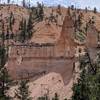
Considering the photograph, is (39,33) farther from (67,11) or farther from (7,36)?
(67,11)

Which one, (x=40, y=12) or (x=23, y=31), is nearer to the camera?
(x=23, y=31)

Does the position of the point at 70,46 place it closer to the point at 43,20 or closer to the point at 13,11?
the point at 43,20

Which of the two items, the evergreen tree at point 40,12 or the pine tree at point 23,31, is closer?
the pine tree at point 23,31

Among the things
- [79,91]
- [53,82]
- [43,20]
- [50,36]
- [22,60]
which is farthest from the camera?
[43,20]

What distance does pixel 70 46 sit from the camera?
72.8 metres

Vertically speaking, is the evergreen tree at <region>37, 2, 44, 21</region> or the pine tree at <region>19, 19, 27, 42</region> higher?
the evergreen tree at <region>37, 2, 44, 21</region>

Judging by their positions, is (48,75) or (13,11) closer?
(48,75)

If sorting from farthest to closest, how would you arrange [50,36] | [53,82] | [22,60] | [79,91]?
1. [50,36]
2. [22,60]
3. [53,82]
4. [79,91]

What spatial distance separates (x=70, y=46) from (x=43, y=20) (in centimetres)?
6129

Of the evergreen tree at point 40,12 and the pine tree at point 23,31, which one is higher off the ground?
the evergreen tree at point 40,12

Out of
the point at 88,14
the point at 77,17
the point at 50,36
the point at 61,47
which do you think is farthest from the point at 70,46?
the point at 88,14

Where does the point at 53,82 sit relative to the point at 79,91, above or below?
below

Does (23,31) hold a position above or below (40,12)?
below

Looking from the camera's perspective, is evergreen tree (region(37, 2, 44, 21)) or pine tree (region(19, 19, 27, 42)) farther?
evergreen tree (region(37, 2, 44, 21))
